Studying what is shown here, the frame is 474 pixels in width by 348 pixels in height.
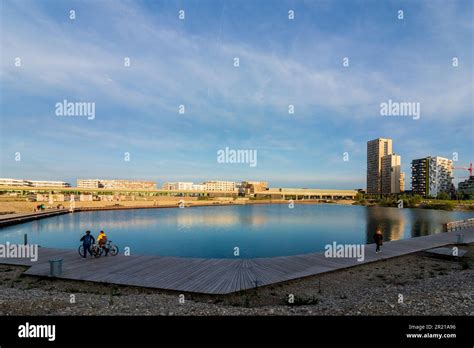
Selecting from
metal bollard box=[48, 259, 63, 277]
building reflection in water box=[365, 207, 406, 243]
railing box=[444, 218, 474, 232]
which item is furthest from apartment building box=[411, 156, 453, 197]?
metal bollard box=[48, 259, 63, 277]

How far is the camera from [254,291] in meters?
12.2

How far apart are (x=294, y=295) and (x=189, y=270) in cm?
625

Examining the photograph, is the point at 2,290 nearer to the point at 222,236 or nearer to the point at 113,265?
the point at 113,265

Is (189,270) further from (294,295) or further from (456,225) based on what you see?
(456,225)

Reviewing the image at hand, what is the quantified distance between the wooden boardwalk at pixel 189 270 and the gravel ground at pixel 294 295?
1.43 feet

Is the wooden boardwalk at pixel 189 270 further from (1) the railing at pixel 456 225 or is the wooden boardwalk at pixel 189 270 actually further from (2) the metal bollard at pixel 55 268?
(1) the railing at pixel 456 225

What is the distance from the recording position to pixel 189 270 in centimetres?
1477

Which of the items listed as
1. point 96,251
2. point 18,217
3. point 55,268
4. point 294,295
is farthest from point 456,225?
point 18,217

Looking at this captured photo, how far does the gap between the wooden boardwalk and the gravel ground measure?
0.44 metres

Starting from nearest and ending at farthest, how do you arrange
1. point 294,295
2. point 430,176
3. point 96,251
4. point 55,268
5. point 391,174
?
point 294,295 < point 55,268 < point 96,251 < point 430,176 < point 391,174

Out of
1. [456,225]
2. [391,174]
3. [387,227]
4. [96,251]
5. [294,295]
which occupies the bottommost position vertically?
[387,227]

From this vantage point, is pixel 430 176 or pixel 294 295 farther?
pixel 430 176
